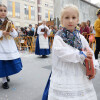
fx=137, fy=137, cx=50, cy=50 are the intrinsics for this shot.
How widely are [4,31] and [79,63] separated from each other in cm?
169

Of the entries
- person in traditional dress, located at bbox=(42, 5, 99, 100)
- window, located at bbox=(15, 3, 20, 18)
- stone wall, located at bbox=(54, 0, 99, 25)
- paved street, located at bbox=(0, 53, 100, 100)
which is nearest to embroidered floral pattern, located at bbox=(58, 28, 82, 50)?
person in traditional dress, located at bbox=(42, 5, 99, 100)

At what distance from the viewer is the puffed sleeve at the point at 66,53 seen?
128 centimetres

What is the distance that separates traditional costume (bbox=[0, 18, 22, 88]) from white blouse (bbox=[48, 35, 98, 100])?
143 cm

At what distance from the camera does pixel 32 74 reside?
11.5 feet

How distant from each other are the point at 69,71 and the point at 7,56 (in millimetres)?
1582

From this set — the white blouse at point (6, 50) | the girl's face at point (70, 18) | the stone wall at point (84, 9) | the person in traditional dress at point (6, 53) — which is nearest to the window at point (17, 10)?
the stone wall at point (84, 9)

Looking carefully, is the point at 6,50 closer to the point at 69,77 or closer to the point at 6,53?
the point at 6,53

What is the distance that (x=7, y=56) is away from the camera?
2.56m

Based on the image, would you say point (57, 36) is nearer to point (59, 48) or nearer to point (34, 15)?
point (59, 48)

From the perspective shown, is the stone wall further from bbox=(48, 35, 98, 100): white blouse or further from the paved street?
bbox=(48, 35, 98, 100): white blouse

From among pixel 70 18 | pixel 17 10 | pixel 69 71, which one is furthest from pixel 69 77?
pixel 17 10

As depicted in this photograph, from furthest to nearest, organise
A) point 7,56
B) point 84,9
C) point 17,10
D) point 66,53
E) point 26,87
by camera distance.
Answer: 1. point 17,10
2. point 84,9
3. point 26,87
4. point 7,56
5. point 66,53

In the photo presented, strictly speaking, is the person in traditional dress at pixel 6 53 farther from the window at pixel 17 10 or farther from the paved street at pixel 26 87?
the window at pixel 17 10

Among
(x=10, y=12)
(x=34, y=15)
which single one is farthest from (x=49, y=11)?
(x=10, y=12)
